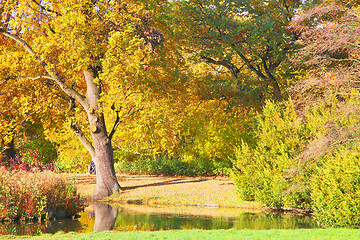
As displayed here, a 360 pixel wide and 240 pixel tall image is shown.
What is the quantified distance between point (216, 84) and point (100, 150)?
22.0 feet

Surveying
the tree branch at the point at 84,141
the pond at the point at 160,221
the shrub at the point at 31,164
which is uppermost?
the tree branch at the point at 84,141

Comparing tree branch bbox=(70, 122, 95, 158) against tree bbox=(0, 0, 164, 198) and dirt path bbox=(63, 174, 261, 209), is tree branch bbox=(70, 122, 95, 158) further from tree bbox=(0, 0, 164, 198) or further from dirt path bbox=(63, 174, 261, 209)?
dirt path bbox=(63, 174, 261, 209)

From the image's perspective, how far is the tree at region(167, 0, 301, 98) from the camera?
19656 mm

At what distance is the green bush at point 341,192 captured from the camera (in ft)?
32.1

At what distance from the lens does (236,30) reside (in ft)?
64.7

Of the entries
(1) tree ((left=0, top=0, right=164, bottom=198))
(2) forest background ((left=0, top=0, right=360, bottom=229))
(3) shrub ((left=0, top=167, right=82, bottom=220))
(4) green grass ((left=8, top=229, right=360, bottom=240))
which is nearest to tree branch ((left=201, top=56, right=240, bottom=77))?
(2) forest background ((left=0, top=0, right=360, bottom=229))

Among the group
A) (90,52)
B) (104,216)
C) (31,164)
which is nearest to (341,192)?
(104,216)

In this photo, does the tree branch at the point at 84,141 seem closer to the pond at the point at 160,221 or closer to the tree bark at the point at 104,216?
the tree bark at the point at 104,216

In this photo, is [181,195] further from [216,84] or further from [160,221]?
[216,84]

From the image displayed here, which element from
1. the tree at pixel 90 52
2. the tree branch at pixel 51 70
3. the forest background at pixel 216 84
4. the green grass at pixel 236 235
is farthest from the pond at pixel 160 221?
the tree branch at pixel 51 70

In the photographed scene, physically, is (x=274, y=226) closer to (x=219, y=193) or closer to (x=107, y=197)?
(x=219, y=193)

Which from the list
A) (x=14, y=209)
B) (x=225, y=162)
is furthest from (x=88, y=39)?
(x=225, y=162)

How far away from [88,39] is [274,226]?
30.5 ft

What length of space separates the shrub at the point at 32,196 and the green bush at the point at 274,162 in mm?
6481
